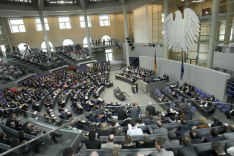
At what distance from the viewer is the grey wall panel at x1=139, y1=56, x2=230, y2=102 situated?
10.4 m

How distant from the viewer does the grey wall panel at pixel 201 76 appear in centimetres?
1038

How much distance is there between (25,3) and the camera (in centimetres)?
1995

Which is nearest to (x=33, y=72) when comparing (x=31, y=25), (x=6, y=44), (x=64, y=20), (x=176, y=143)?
(x=6, y=44)

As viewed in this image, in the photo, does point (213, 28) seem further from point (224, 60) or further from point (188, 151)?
point (188, 151)

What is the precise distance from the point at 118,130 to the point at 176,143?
1488 mm

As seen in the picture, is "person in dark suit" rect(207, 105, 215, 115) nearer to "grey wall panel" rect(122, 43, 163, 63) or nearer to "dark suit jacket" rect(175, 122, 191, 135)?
"dark suit jacket" rect(175, 122, 191, 135)

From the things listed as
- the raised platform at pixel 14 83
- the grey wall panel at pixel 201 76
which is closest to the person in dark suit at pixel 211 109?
the grey wall panel at pixel 201 76

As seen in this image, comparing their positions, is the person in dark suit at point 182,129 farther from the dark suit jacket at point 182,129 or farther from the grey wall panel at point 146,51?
the grey wall panel at point 146,51

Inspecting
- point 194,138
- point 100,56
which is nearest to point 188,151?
point 194,138

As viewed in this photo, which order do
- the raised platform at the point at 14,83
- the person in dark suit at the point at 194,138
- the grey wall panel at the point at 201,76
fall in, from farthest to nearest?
the raised platform at the point at 14,83
the grey wall panel at the point at 201,76
the person in dark suit at the point at 194,138

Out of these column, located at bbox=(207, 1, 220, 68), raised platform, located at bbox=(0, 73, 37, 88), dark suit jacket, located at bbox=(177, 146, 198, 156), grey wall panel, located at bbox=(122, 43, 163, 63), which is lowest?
raised platform, located at bbox=(0, 73, 37, 88)

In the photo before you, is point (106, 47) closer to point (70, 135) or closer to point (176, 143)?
point (70, 135)

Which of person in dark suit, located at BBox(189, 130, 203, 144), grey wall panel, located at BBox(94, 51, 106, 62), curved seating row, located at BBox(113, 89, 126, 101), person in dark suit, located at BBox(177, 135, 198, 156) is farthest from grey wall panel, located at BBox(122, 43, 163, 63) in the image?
person in dark suit, located at BBox(177, 135, 198, 156)

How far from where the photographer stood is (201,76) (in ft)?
40.8
